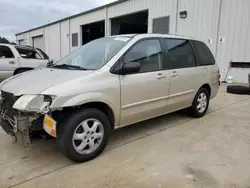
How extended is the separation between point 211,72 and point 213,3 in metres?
6.36

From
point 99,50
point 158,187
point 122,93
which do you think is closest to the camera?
point 158,187

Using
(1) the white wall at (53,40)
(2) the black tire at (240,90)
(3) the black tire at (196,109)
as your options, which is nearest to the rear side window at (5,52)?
(3) the black tire at (196,109)

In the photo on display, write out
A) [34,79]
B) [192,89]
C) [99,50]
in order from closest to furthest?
[34,79] → [99,50] → [192,89]

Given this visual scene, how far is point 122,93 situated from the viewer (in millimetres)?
2902

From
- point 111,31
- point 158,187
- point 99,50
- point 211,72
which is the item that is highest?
point 111,31

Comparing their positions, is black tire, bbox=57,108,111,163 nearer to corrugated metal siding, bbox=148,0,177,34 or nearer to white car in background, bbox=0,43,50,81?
white car in background, bbox=0,43,50,81

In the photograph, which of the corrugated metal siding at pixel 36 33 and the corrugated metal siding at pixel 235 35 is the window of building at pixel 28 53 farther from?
the corrugated metal siding at pixel 36 33

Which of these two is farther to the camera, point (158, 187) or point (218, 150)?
point (218, 150)

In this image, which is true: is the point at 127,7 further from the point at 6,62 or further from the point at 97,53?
the point at 97,53

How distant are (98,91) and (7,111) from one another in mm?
1140

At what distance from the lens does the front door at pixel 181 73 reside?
3.70 meters

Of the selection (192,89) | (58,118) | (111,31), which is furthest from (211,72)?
(111,31)

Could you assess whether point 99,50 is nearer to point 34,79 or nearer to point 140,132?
point 34,79

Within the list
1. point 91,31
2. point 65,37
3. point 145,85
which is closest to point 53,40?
point 65,37
